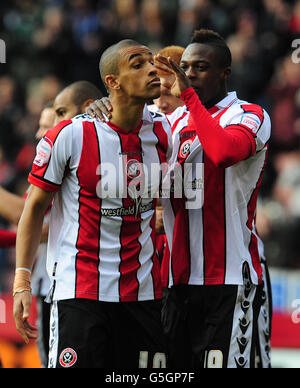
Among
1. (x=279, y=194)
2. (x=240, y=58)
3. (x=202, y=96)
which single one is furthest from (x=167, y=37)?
(x=202, y=96)

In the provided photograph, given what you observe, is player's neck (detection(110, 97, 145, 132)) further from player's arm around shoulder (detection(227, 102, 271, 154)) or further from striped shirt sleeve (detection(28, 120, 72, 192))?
player's arm around shoulder (detection(227, 102, 271, 154))

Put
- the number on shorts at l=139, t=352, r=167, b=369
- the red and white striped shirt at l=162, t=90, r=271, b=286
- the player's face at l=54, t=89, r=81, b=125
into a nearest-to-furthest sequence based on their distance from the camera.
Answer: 1. the number on shorts at l=139, t=352, r=167, b=369
2. the red and white striped shirt at l=162, t=90, r=271, b=286
3. the player's face at l=54, t=89, r=81, b=125

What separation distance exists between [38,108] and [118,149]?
297 inches

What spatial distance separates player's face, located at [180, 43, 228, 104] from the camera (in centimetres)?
477

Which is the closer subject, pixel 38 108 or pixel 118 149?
pixel 118 149

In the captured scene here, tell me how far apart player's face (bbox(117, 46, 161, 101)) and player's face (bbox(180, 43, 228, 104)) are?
0.36 meters

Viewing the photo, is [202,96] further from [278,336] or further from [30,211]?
[278,336]

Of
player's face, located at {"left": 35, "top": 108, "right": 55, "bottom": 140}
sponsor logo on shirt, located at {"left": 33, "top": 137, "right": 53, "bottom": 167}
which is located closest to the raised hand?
sponsor logo on shirt, located at {"left": 33, "top": 137, "right": 53, "bottom": 167}

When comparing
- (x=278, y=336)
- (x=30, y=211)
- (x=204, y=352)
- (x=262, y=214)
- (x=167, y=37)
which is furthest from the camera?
(x=167, y=37)

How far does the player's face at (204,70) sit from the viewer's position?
477cm

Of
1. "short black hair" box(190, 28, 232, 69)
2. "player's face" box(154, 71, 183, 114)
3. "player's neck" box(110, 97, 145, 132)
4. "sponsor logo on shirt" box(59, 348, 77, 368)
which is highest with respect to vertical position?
"short black hair" box(190, 28, 232, 69)

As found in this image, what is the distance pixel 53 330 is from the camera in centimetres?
428

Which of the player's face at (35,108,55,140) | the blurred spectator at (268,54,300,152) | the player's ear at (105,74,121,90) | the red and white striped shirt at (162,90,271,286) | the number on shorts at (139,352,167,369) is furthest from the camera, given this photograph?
the blurred spectator at (268,54,300,152)
